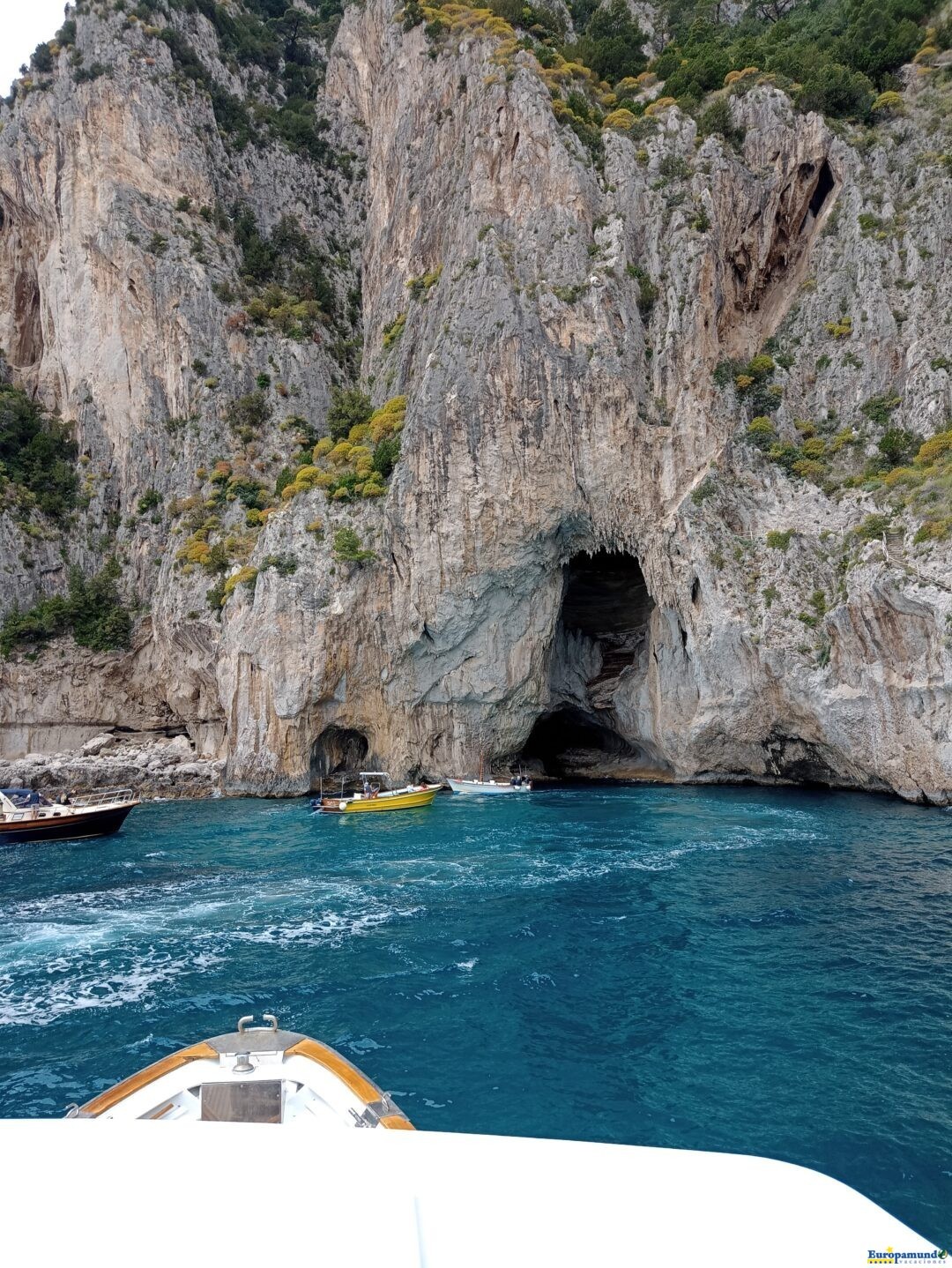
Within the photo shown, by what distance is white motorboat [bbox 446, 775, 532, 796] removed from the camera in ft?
128

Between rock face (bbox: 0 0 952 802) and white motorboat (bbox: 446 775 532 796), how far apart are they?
2041 millimetres

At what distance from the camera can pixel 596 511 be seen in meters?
37.9

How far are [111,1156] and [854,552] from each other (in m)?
33.9

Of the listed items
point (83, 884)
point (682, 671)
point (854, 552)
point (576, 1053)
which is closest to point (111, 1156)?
point (576, 1053)

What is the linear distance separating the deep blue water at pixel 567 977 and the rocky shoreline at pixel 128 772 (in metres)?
14.8

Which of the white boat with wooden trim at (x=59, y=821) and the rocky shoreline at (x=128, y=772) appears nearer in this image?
the white boat with wooden trim at (x=59, y=821)

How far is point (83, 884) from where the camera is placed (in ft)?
76.5

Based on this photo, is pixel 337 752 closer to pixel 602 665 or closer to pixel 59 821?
pixel 59 821

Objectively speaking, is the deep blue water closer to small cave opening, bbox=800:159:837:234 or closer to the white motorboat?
the white motorboat

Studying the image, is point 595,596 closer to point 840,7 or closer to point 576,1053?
point 576,1053

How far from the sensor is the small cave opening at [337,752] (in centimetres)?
4156

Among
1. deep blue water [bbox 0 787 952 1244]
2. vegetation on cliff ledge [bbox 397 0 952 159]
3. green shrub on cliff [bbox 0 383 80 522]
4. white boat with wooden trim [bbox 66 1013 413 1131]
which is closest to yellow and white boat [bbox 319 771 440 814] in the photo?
deep blue water [bbox 0 787 952 1244]

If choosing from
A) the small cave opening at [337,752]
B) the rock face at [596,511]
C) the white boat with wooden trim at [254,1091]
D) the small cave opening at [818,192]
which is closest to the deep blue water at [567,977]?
the white boat with wooden trim at [254,1091]

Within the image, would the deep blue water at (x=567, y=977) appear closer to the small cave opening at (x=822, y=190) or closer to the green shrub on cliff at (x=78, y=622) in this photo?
the green shrub on cliff at (x=78, y=622)
